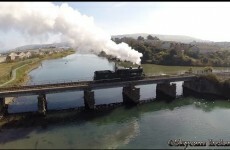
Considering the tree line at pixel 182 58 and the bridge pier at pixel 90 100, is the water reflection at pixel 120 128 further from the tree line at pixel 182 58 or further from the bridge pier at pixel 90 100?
the tree line at pixel 182 58

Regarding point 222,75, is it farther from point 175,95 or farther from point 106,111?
point 106,111

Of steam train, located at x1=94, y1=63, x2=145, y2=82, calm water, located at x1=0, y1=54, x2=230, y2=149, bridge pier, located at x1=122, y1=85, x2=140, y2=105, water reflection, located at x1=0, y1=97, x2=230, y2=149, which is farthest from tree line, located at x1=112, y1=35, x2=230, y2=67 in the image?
bridge pier, located at x1=122, y1=85, x2=140, y2=105

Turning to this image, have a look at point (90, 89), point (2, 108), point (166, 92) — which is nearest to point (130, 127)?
point (90, 89)

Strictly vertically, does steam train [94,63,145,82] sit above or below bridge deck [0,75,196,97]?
above

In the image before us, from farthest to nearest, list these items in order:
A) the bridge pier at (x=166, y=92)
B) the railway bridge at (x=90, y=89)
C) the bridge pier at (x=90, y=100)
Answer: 1. the bridge pier at (x=166, y=92)
2. the bridge pier at (x=90, y=100)
3. the railway bridge at (x=90, y=89)

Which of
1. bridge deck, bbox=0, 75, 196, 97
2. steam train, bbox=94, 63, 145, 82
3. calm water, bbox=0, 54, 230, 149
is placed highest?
steam train, bbox=94, 63, 145, 82

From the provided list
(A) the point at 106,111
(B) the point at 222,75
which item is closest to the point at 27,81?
(A) the point at 106,111

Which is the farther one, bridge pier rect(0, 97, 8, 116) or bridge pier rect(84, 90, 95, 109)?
bridge pier rect(84, 90, 95, 109)

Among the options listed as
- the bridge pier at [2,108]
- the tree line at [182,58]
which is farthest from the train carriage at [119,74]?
the tree line at [182,58]

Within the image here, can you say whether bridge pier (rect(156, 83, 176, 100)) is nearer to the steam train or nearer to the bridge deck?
the bridge deck
